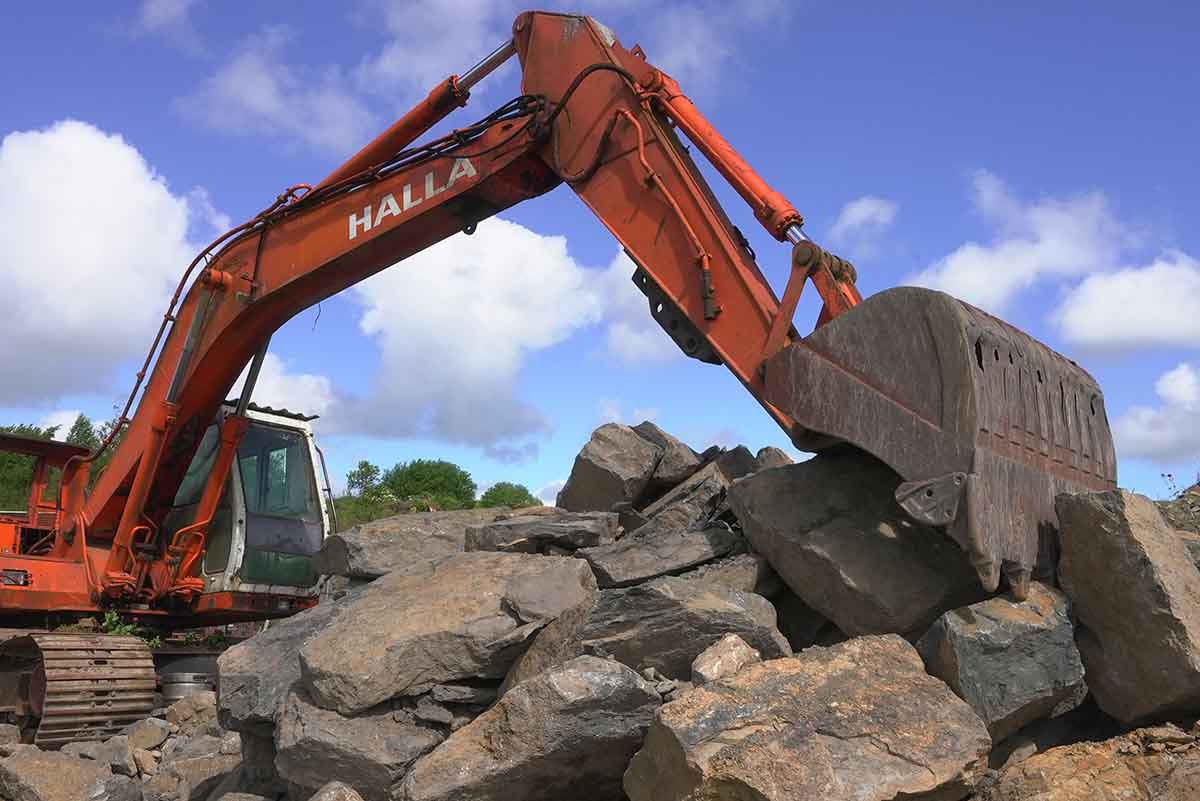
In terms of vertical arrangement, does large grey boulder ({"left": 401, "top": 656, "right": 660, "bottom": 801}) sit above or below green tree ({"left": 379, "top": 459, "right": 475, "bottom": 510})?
below

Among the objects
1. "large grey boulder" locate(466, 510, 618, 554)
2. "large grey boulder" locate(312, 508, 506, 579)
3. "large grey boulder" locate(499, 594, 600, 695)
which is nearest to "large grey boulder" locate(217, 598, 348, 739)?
"large grey boulder" locate(312, 508, 506, 579)

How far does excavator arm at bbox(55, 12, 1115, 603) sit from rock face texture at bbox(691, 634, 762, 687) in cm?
81

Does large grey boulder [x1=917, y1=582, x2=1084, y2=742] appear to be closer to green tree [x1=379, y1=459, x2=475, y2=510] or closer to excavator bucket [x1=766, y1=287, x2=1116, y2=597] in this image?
excavator bucket [x1=766, y1=287, x2=1116, y2=597]

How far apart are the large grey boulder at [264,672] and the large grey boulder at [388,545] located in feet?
1.34

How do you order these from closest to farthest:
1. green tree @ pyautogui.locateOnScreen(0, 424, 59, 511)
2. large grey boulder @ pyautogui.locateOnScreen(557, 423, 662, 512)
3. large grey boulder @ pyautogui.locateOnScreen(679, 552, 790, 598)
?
large grey boulder @ pyautogui.locateOnScreen(679, 552, 790, 598) < large grey boulder @ pyautogui.locateOnScreen(557, 423, 662, 512) < green tree @ pyautogui.locateOnScreen(0, 424, 59, 511)

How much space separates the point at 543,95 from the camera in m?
6.68

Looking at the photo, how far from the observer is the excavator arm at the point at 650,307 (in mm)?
4555

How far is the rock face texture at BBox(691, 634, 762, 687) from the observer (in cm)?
412

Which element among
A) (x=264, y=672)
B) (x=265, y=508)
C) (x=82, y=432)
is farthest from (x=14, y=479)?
(x=264, y=672)

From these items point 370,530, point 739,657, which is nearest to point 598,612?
point 739,657

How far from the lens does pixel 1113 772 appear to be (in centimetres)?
397

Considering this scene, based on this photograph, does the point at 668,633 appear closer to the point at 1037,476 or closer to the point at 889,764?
the point at 889,764

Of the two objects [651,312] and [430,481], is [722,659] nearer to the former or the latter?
[651,312]

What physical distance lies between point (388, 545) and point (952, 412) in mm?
3342
